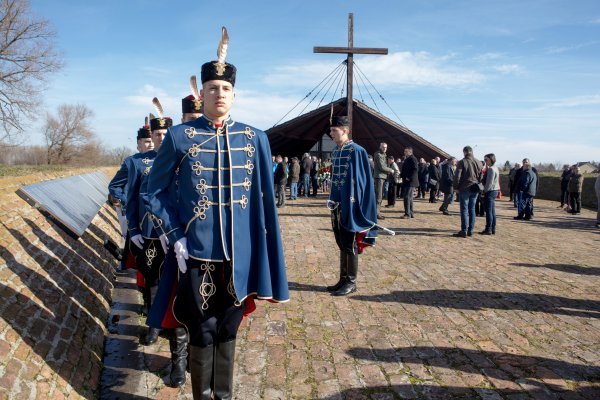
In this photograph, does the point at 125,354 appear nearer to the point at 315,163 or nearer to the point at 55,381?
the point at 55,381

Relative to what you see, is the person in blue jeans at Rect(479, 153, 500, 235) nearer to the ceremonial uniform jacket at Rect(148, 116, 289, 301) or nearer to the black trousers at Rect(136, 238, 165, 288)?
the black trousers at Rect(136, 238, 165, 288)

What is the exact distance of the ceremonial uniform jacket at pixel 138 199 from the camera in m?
4.11

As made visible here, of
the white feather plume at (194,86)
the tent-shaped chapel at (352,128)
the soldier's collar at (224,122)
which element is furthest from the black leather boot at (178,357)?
the tent-shaped chapel at (352,128)

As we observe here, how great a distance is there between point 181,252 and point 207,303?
1.30 feet

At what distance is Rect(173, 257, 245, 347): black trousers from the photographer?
289 cm

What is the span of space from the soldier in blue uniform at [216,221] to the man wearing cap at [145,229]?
1263 mm

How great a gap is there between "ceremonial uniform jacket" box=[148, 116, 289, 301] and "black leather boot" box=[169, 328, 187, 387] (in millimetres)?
997

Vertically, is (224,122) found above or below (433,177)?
above

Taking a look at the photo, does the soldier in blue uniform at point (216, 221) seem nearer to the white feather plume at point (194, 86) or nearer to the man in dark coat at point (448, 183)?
the white feather plume at point (194, 86)

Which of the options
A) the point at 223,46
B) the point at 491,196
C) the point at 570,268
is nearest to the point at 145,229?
the point at 223,46

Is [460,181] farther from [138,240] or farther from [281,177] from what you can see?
[138,240]

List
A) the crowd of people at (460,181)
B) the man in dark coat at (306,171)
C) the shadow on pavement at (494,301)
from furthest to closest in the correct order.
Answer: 1. the man in dark coat at (306,171)
2. the crowd of people at (460,181)
3. the shadow on pavement at (494,301)

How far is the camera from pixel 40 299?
3611 millimetres

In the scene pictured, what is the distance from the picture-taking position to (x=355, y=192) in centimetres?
562
